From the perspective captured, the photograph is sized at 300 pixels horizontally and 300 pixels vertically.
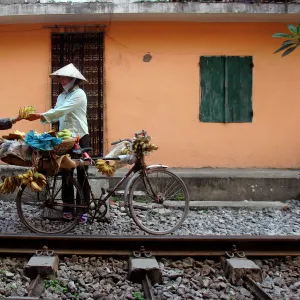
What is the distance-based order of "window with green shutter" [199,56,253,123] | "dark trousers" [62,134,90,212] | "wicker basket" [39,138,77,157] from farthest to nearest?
1. "window with green shutter" [199,56,253,123]
2. "dark trousers" [62,134,90,212]
3. "wicker basket" [39,138,77,157]

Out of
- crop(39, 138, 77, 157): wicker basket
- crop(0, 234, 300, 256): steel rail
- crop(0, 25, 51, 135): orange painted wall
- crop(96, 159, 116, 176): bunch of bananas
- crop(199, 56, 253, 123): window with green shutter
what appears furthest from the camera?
crop(199, 56, 253, 123): window with green shutter

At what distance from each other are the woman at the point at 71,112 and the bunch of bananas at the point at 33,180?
377 millimetres

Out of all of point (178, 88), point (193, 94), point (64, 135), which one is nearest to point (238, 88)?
point (193, 94)

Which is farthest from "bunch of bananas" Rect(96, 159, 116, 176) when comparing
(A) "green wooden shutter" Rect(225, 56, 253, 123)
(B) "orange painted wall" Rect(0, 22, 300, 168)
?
(A) "green wooden shutter" Rect(225, 56, 253, 123)

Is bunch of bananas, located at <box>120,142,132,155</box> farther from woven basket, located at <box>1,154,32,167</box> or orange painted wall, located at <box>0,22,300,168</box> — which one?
orange painted wall, located at <box>0,22,300,168</box>

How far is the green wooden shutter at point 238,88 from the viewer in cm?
816

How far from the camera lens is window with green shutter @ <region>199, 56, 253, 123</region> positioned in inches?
321

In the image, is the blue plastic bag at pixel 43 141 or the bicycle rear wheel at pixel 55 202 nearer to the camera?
the blue plastic bag at pixel 43 141

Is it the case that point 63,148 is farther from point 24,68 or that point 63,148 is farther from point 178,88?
point 24,68

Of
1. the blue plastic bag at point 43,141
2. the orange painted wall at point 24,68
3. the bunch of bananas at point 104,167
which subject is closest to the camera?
the blue plastic bag at point 43,141

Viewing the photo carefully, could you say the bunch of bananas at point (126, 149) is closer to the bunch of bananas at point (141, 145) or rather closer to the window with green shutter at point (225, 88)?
the bunch of bananas at point (141, 145)

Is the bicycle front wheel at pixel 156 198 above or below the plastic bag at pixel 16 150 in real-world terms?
below

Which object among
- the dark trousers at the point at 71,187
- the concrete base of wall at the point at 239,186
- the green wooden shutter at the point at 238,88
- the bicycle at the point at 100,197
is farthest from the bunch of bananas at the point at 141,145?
the green wooden shutter at the point at 238,88

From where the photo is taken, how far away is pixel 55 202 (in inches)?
175
